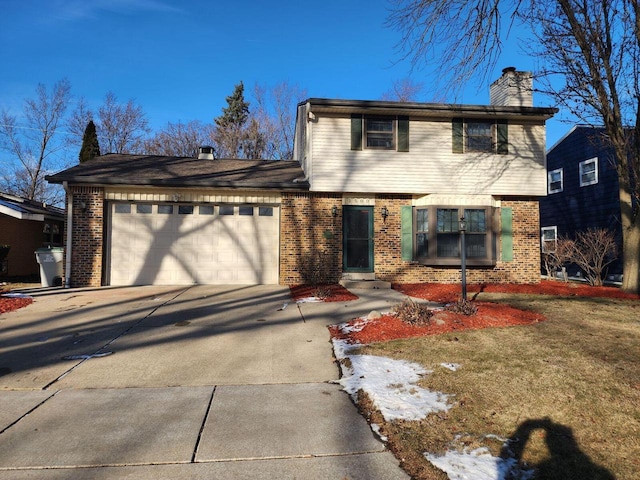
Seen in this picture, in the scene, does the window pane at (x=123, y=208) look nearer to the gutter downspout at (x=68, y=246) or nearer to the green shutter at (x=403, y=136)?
the gutter downspout at (x=68, y=246)

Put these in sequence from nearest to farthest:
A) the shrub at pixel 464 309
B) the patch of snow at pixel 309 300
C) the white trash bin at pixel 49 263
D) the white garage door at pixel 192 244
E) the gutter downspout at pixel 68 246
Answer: the shrub at pixel 464 309
the patch of snow at pixel 309 300
the gutter downspout at pixel 68 246
the white trash bin at pixel 49 263
the white garage door at pixel 192 244

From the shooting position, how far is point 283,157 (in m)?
27.6

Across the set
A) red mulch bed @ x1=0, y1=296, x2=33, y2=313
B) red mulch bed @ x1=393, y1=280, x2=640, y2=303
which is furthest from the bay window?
red mulch bed @ x1=0, y1=296, x2=33, y2=313

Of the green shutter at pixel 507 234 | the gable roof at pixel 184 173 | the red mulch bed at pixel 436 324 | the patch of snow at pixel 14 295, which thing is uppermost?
the gable roof at pixel 184 173

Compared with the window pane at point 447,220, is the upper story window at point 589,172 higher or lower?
higher

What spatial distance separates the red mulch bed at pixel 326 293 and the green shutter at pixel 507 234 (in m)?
5.47

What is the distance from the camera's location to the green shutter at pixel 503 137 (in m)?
11.7

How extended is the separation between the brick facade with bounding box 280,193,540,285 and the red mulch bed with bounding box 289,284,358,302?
99 centimetres

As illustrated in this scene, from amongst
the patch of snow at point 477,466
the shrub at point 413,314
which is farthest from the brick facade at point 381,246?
the patch of snow at point 477,466

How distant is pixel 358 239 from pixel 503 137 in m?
5.66

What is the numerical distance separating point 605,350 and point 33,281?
15422 mm

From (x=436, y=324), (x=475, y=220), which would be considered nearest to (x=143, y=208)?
(x=436, y=324)

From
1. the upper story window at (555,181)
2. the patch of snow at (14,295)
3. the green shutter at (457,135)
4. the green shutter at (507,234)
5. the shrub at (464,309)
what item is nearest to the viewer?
the shrub at (464,309)

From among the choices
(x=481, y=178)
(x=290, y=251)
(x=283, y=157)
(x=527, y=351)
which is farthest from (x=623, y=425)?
(x=283, y=157)
